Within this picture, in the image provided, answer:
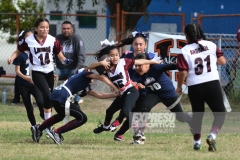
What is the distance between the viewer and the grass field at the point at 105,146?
7953mm

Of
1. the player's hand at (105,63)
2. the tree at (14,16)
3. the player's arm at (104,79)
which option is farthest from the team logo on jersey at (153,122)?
the tree at (14,16)

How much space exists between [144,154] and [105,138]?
80.6 inches

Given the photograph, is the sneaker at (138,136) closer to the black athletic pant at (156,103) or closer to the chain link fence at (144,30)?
the black athletic pant at (156,103)

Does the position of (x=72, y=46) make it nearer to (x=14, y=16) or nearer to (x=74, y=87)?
(x=74, y=87)

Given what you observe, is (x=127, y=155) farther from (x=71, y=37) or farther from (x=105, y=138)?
(x=71, y=37)

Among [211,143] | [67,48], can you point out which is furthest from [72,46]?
[211,143]

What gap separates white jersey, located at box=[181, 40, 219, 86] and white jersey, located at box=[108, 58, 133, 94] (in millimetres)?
1093

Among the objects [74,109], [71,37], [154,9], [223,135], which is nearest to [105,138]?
[74,109]

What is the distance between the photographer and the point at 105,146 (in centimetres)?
896

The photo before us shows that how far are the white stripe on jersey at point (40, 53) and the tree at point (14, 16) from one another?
12678mm

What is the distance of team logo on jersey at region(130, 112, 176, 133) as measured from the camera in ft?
30.4

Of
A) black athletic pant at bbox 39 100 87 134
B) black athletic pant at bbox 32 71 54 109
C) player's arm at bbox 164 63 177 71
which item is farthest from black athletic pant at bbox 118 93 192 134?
black athletic pant at bbox 32 71 54 109

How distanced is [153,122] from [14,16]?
1295cm

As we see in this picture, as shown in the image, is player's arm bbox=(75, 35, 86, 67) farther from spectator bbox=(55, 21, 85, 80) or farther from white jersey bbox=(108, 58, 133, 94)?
white jersey bbox=(108, 58, 133, 94)
